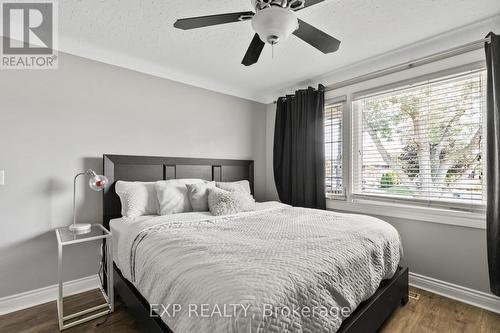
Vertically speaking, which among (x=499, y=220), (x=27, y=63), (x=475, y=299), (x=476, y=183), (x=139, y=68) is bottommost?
(x=475, y=299)

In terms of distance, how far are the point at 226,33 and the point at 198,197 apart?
1.56 metres

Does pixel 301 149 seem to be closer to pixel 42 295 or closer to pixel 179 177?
pixel 179 177

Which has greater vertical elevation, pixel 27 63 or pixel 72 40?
pixel 72 40

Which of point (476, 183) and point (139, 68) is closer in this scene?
point (476, 183)

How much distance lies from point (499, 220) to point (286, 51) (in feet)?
7.64

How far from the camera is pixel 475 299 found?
2057mm

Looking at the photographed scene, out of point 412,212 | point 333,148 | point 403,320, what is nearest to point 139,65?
point 333,148

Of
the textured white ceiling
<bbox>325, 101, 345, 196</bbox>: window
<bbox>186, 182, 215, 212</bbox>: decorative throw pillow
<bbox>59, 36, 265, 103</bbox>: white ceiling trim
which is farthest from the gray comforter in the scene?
<bbox>59, 36, 265, 103</bbox>: white ceiling trim

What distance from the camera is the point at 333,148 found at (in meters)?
3.13

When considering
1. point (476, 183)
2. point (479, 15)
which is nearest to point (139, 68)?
point (479, 15)

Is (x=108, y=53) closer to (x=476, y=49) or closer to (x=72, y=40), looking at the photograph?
(x=72, y=40)

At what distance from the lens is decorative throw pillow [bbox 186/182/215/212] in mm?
2434

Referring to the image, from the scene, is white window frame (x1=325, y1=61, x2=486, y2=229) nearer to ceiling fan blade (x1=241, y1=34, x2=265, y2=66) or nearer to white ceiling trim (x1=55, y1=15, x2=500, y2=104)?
white ceiling trim (x1=55, y1=15, x2=500, y2=104)

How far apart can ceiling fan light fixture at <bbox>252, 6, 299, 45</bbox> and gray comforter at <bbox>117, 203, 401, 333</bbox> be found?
4.12ft
